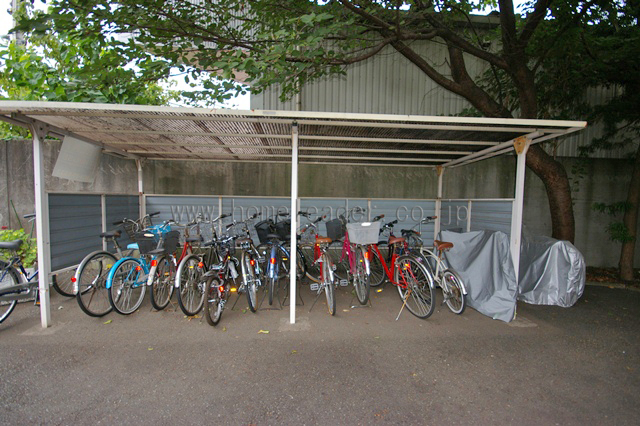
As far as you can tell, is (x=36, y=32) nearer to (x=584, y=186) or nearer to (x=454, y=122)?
(x=454, y=122)

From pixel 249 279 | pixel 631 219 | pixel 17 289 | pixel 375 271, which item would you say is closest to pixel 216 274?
pixel 249 279

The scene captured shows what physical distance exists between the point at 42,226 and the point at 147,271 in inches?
47.0

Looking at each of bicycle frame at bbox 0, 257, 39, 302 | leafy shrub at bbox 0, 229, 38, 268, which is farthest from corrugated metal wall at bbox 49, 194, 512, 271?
leafy shrub at bbox 0, 229, 38, 268

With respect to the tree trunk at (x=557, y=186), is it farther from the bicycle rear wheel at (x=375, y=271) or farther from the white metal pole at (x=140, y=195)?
the white metal pole at (x=140, y=195)

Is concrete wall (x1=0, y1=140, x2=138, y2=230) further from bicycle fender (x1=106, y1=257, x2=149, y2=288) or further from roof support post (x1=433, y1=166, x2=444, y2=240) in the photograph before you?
roof support post (x1=433, y1=166, x2=444, y2=240)

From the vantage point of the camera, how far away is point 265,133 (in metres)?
4.02

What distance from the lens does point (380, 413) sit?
2199mm

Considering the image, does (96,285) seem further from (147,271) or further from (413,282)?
(413,282)

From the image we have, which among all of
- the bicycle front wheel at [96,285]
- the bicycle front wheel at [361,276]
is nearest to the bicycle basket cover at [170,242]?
the bicycle front wheel at [96,285]

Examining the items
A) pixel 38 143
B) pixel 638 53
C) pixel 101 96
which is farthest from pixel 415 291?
pixel 101 96

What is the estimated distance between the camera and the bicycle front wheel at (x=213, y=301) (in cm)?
339

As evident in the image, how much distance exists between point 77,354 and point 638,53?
8.40 metres

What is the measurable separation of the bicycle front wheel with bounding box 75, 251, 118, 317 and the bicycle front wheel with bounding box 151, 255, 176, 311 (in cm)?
56

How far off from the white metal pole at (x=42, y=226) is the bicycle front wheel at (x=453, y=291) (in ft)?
15.5
